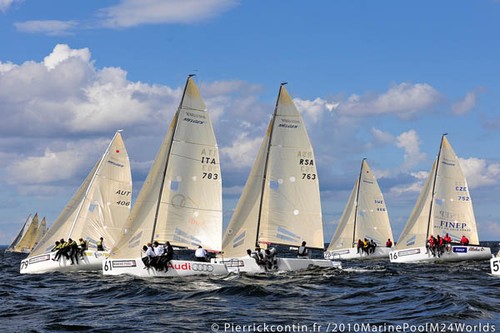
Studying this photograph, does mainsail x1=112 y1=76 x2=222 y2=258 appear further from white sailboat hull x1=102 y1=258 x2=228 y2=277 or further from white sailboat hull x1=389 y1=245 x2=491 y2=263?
white sailboat hull x1=389 y1=245 x2=491 y2=263

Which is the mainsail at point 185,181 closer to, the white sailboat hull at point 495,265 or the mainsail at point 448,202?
the white sailboat hull at point 495,265

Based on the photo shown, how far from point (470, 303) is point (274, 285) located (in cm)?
819

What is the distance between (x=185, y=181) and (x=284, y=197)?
5.10 m

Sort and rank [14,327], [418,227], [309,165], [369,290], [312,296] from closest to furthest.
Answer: [14,327], [312,296], [369,290], [309,165], [418,227]

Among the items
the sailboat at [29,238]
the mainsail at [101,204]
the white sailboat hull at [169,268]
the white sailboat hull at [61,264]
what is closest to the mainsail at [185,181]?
the white sailboat hull at [169,268]

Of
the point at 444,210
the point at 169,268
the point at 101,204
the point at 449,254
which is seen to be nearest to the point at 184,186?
the point at 169,268

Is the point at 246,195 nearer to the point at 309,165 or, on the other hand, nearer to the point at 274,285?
the point at 309,165

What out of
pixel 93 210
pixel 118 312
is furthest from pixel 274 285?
pixel 93 210

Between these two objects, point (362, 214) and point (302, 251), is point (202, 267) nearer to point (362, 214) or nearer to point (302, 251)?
point (302, 251)

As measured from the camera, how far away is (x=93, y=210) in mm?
44969

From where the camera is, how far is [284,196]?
1454 inches

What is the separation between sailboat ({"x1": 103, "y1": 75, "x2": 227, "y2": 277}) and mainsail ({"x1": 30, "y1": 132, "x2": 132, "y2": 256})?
8855mm

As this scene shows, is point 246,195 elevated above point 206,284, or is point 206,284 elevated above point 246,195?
point 246,195

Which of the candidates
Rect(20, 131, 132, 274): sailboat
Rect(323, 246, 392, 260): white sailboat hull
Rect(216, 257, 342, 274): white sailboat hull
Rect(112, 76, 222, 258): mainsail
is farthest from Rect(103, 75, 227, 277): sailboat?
Rect(323, 246, 392, 260): white sailboat hull
